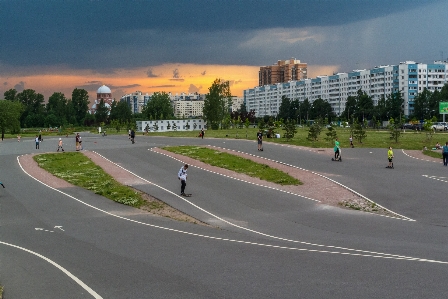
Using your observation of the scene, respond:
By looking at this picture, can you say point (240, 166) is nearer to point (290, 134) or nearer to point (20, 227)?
point (20, 227)

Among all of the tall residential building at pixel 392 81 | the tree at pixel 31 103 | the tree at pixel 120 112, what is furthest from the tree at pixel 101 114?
the tall residential building at pixel 392 81

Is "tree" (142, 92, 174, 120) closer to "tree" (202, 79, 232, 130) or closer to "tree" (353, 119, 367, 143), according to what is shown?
"tree" (202, 79, 232, 130)

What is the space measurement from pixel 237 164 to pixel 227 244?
21.3 metres

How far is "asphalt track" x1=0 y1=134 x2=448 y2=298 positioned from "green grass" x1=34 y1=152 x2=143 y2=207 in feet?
3.05

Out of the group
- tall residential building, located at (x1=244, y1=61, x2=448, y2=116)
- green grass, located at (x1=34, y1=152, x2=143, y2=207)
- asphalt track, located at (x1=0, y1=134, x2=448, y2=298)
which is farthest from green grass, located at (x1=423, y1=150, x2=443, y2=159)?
tall residential building, located at (x1=244, y1=61, x2=448, y2=116)

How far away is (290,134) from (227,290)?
48814 mm

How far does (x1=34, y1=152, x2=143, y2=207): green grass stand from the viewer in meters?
26.0

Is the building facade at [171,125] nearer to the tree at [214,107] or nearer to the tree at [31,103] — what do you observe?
the tree at [214,107]

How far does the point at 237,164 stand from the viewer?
37031 millimetres

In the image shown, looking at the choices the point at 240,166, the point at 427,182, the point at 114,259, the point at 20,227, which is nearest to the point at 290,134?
the point at 240,166

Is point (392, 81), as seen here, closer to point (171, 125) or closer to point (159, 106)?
point (159, 106)

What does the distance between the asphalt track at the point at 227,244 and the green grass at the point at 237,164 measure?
104 inches

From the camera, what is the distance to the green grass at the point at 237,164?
3111 centimetres

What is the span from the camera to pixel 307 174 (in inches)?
Result: 1261
